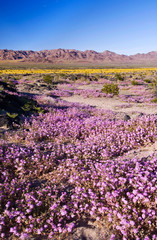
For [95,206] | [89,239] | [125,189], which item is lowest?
[89,239]

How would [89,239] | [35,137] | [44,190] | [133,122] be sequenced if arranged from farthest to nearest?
[133,122] → [35,137] → [44,190] → [89,239]

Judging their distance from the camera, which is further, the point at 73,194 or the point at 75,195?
the point at 73,194

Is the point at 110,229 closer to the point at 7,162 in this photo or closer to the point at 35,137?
the point at 7,162

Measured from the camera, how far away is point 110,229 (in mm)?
2781

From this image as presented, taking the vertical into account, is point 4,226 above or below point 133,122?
below

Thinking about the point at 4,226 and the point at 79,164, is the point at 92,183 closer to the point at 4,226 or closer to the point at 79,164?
the point at 79,164

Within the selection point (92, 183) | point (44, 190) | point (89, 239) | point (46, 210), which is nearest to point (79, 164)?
point (92, 183)

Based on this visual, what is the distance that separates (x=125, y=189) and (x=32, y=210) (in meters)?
1.69

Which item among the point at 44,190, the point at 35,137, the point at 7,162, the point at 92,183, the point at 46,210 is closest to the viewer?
the point at 46,210

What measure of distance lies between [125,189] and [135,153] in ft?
6.73

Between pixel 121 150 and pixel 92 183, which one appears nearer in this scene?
pixel 92 183

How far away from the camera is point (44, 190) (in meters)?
3.30

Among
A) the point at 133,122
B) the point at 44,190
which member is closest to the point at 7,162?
the point at 44,190

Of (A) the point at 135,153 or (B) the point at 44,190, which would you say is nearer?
(B) the point at 44,190
